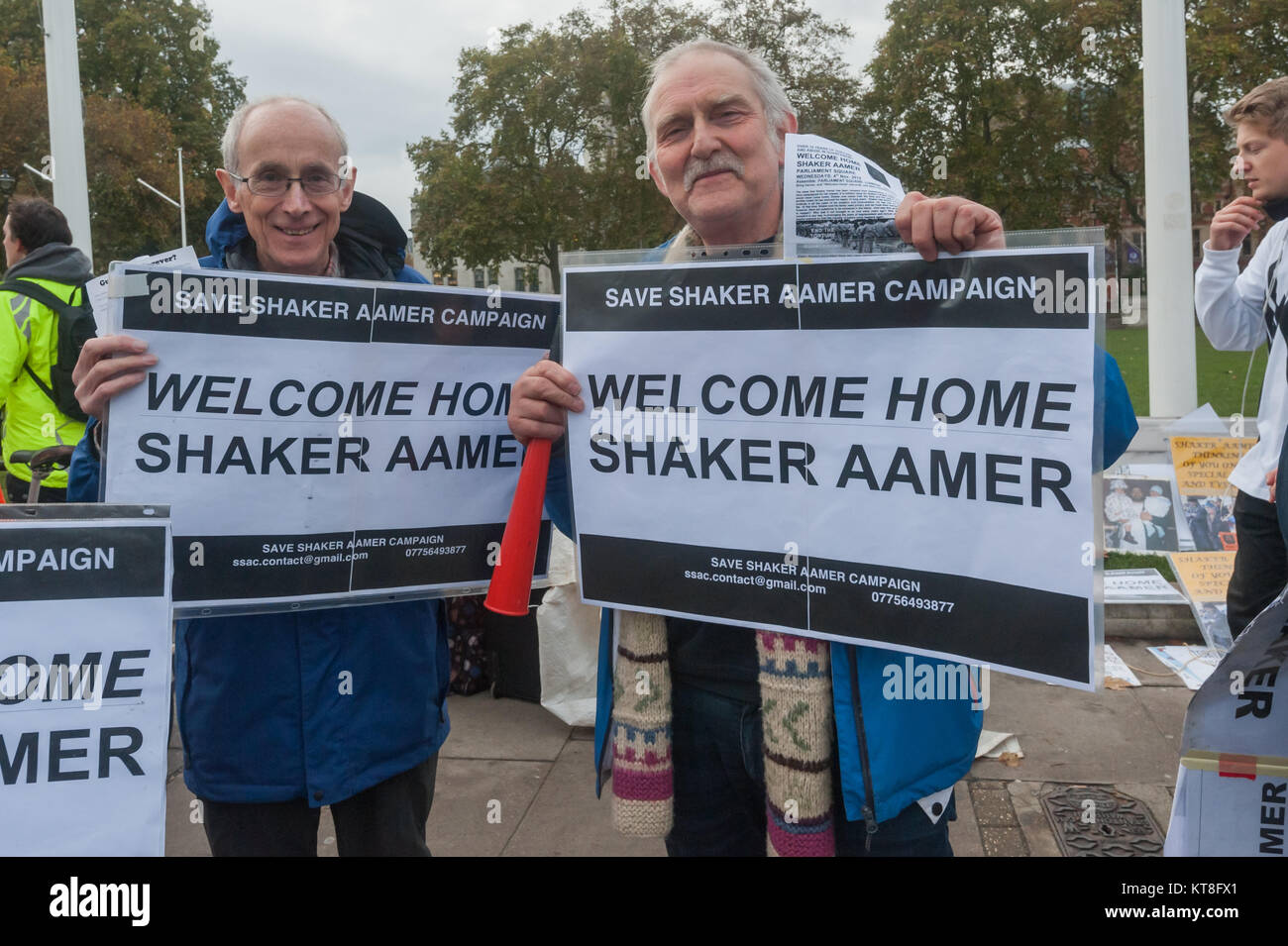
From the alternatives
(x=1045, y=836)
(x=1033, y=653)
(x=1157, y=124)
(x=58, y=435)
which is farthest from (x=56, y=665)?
(x=1157, y=124)

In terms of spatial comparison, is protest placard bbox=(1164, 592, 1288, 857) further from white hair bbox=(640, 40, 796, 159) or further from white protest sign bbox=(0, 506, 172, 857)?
white protest sign bbox=(0, 506, 172, 857)

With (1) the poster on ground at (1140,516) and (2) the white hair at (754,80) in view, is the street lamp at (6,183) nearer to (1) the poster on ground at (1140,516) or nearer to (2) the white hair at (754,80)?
(1) the poster on ground at (1140,516)

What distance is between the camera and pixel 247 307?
6.93 ft

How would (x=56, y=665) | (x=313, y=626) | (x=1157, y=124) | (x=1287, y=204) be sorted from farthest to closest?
(x=1157, y=124) → (x=1287, y=204) → (x=313, y=626) → (x=56, y=665)

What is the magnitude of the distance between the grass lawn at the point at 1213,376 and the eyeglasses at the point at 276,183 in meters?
9.16

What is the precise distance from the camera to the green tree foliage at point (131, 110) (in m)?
26.8

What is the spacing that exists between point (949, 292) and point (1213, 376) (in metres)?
20.7

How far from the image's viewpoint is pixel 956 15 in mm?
27938

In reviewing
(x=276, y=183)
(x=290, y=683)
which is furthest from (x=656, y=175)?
(x=290, y=683)

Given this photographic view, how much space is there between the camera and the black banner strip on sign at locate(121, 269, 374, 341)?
6.63 ft

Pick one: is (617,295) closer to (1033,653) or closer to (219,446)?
(219,446)

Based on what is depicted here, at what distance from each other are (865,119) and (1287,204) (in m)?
26.8

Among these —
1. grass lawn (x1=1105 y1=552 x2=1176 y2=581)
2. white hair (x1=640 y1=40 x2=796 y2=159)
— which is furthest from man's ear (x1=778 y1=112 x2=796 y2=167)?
grass lawn (x1=1105 y1=552 x2=1176 y2=581)

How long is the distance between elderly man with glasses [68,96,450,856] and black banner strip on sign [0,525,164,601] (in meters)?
0.40
